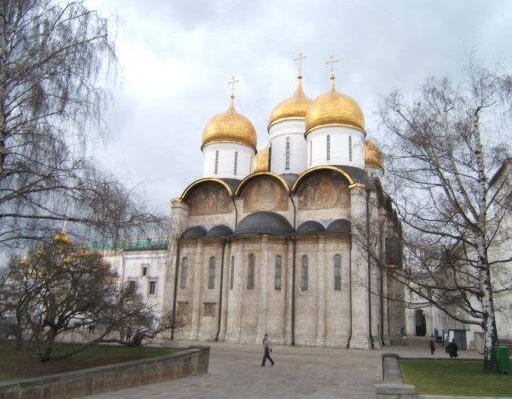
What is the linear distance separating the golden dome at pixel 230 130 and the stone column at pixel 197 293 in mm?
6657

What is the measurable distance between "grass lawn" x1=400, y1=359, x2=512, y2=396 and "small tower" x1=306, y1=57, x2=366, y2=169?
13905 mm

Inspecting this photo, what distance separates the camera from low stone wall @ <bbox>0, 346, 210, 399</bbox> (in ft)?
22.2

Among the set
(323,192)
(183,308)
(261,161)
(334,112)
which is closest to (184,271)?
(183,308)

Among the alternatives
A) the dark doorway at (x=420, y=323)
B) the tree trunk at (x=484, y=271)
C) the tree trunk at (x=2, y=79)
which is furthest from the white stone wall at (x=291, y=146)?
the dark doorway at (x=420, y=323)

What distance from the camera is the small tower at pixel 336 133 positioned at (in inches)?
999

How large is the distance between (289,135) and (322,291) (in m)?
10.2

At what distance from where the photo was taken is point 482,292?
11.3 m

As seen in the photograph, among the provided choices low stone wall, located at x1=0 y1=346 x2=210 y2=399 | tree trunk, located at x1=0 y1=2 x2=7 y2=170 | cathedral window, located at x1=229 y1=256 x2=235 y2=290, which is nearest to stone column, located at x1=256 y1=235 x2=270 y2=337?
cathedral window, located at x1=229 y1=256 x2=235 y2=290

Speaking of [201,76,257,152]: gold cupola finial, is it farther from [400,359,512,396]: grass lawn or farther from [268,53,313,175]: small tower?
[400,359,512,396]: grass lawn

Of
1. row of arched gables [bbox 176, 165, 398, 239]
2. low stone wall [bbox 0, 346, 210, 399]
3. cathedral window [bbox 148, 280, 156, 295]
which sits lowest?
low stone wall [bbox 0, 346, 210, 399]

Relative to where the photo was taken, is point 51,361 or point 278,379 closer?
point 51,361

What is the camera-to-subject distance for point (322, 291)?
21906 millimetres

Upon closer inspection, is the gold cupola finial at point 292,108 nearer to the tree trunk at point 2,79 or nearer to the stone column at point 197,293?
the stone column at point 197,293

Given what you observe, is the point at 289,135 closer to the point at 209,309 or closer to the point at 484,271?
the point at 209,309
